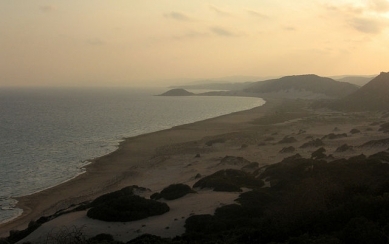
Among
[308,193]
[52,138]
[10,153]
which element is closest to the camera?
[308,193]

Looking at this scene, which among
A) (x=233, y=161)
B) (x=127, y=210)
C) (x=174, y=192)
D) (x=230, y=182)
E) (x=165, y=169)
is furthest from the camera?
(x=165, y=169)

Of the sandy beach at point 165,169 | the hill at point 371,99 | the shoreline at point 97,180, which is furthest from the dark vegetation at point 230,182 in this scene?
the hill at point 371,99

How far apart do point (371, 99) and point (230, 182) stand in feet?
263

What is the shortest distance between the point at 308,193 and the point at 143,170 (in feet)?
82.7

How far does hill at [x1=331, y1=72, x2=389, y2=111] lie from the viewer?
90988mm

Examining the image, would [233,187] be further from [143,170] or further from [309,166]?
[143,170]

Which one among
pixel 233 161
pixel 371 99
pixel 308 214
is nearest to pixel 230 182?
pixel 233 161

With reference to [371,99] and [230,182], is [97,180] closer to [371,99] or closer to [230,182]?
[230,182]

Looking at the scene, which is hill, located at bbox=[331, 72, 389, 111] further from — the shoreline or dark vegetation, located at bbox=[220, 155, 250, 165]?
dark vegetation, located at bbox=[220, 155, 250, 165]

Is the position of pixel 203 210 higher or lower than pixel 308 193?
lower

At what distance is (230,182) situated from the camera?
26281 mm

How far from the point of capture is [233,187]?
24734 mm

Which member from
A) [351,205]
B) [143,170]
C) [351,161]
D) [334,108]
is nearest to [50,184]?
[143,170]

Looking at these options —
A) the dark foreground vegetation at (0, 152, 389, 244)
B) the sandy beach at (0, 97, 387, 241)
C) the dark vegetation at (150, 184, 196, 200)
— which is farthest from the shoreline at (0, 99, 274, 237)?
the dark vegetation at (150, 184, 196, 200)
